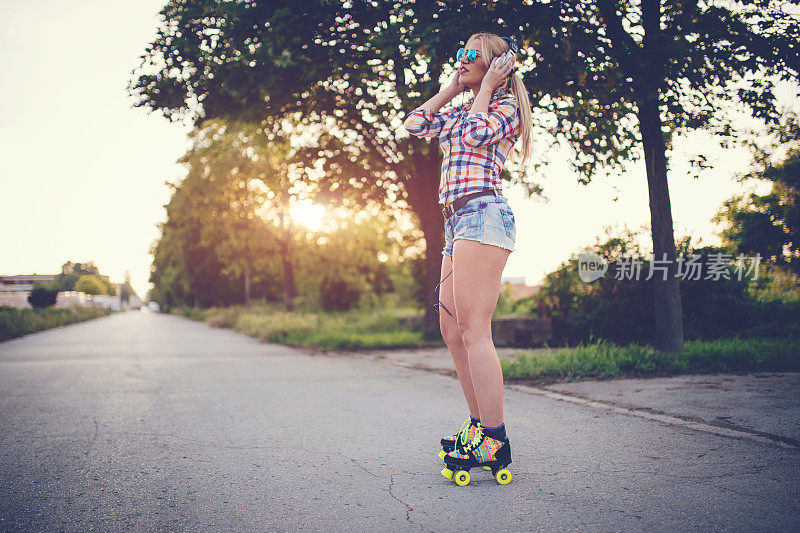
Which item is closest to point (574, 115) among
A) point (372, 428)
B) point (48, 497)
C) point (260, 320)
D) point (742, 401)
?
point (742, 401)

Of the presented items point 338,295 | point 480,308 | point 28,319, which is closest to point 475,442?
point 480,308

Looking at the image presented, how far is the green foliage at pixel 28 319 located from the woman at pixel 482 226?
1846cm

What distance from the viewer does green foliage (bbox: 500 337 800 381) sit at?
6275 millimetres

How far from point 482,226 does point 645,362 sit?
4805 mm

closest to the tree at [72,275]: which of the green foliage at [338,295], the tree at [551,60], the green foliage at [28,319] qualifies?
the green foliage at [28,319]

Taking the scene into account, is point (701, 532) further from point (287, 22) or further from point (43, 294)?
point (43, 294)

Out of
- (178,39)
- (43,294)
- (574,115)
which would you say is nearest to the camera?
(574,115)

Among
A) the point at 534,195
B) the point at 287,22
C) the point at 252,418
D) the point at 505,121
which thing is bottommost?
the point at 252,418

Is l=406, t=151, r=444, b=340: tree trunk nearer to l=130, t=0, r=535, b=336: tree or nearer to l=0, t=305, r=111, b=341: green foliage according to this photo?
l=130, t=0, r=535, b=336: tree

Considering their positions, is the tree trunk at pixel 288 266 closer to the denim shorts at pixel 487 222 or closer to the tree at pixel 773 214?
the tree at pixel 773 214

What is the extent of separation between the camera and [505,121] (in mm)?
2695

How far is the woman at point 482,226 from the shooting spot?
2672 mm

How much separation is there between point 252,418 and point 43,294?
3035 centimetres

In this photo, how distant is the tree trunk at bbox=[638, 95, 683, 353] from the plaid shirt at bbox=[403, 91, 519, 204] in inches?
203
